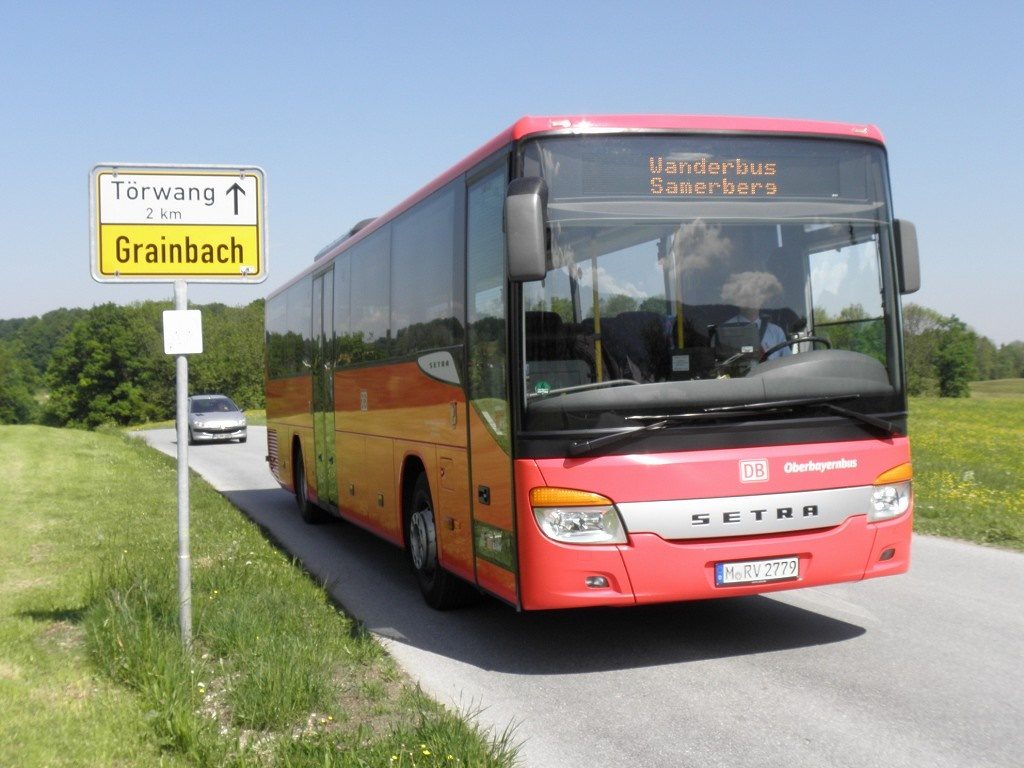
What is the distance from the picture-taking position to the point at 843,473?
677 cm

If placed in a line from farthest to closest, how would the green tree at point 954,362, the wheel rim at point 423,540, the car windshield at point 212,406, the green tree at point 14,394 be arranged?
1. the green tree at point 14,394
2. the green tree at point 954,362
3. the car windshield at point 212,406
4. the wheel rim at point 423,540

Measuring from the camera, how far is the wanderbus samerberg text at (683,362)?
6453 mm

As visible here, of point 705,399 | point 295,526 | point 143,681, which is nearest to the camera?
point 143,681

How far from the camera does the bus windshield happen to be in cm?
654

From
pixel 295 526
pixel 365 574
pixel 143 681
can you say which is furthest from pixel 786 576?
pixel 295 526

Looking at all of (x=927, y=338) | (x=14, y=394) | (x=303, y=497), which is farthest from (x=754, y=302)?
(x=14, y=394)

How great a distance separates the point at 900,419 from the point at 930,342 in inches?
3332

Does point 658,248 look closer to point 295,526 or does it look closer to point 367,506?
point 367,506

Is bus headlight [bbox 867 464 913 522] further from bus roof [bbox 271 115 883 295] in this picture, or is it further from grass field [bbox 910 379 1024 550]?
grass field [bbox 910 379 1024 550]

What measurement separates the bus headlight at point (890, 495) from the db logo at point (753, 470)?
0.78m

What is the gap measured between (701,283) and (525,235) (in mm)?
1183

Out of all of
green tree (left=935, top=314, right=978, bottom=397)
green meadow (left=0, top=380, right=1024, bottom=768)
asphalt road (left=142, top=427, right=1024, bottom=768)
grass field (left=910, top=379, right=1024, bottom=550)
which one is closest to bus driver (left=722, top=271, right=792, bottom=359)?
asphalt road (left=142, top=427, right=1024, bottom=768)

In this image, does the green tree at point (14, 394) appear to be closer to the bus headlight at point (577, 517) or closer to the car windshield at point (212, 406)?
the car windshield at point (212, 406)

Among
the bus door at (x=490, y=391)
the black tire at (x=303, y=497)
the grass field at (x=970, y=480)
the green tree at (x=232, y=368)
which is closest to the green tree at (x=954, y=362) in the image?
the green tree at (x=232, y=368)
